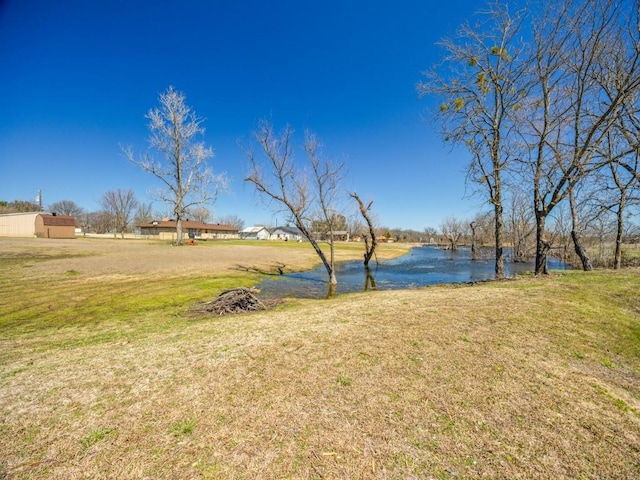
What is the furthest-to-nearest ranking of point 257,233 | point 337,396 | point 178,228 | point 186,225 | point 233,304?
point 257,233
point 186,225
point 178,228
point 233,304
point 337,396

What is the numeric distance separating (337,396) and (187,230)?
82009mm

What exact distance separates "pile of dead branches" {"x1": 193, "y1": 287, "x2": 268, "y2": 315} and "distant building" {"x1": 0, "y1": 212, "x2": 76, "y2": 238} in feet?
180

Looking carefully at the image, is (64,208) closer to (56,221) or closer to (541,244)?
(56,221)

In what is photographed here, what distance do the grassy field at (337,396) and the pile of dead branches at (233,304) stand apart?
5.89 ft

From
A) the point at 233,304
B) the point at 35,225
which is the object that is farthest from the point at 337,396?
the point at 35,225

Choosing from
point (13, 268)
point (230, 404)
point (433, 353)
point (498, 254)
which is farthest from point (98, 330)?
point (498, 254)

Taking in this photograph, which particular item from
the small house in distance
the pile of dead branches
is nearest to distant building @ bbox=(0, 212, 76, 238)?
the small house in distance

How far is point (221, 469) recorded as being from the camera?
8.34 ft

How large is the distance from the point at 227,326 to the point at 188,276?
973 cm

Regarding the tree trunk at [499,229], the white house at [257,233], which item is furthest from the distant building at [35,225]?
the tree trunk at [499,229]

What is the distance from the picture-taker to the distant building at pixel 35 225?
44188 millimetres

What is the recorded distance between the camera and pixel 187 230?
76875mm

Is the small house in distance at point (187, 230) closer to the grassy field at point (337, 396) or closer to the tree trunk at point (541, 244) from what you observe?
the grassy field at point (337, 396)

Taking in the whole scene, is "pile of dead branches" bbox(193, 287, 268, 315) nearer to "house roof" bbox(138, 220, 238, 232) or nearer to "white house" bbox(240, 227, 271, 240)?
"house roof" bbox(138, 220, 238, 232)
